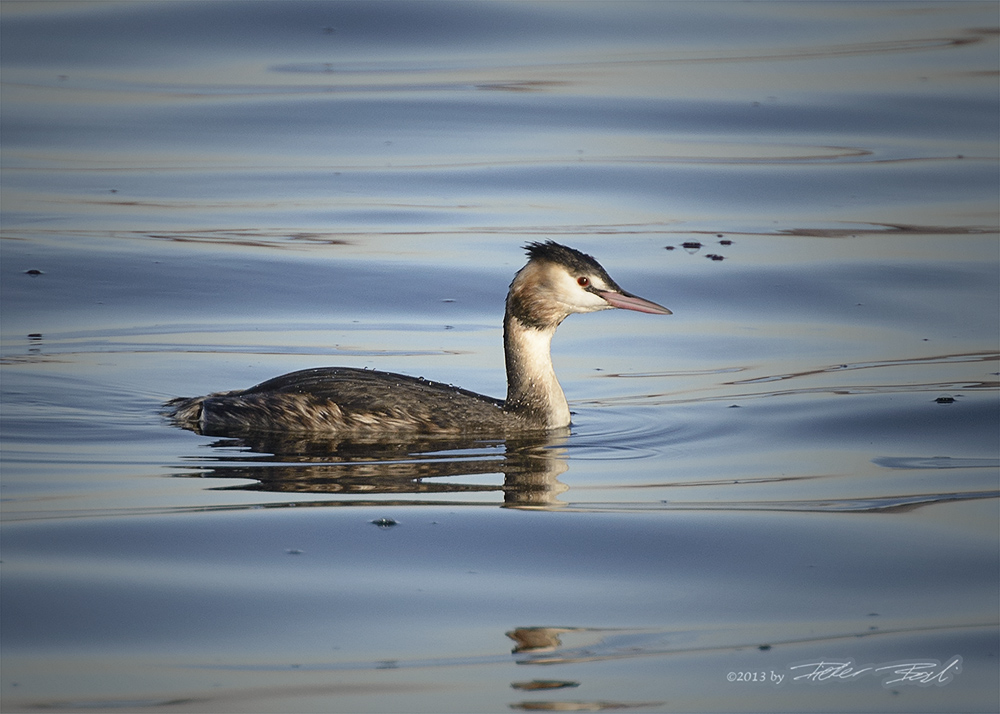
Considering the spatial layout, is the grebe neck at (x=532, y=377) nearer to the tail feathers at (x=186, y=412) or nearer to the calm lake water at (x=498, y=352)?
the calm lake water at (x=498, y=352)

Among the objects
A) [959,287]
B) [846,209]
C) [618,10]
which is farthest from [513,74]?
[959,287]

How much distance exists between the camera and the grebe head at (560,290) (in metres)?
8.30

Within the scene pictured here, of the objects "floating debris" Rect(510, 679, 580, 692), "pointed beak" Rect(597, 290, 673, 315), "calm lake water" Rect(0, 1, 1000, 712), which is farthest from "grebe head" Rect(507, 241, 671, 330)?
"floating debris" Rect(510, 679, 580, 692)

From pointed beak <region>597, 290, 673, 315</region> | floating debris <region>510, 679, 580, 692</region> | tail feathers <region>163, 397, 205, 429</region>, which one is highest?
pointed beak <region>597, 290, 673, 315</region>

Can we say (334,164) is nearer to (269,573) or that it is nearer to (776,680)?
(269,573)

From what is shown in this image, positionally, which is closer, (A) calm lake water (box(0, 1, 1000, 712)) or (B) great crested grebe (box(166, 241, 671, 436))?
(A) calm lake water (box(0, 1, 1000, 712))

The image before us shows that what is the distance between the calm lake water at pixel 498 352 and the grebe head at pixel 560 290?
627 millimetres

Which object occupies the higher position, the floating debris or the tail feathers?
the tail feathers

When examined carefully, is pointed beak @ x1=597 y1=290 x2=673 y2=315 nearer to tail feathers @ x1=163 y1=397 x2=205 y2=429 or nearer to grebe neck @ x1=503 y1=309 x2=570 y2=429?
grebe neck @ x1=503 y1=309 x2=570 y2=429

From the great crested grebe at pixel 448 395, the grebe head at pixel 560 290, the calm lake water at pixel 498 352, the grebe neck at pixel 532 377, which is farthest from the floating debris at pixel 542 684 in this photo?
the grebe head at pixel 560 290

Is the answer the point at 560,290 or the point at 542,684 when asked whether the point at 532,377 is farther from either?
the point at 542,684

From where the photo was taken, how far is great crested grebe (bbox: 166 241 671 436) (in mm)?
7992

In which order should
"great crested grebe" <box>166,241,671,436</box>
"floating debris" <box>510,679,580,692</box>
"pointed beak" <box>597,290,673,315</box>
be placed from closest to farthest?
"floating debris" <box>510,679,580,692</box>
"great crested grebe" <box>166,241,671,436</box>
"pointed beak" <box>597,290,673,315</box>

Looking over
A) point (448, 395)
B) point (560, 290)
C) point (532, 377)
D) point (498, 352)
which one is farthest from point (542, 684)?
point (498, 352)
